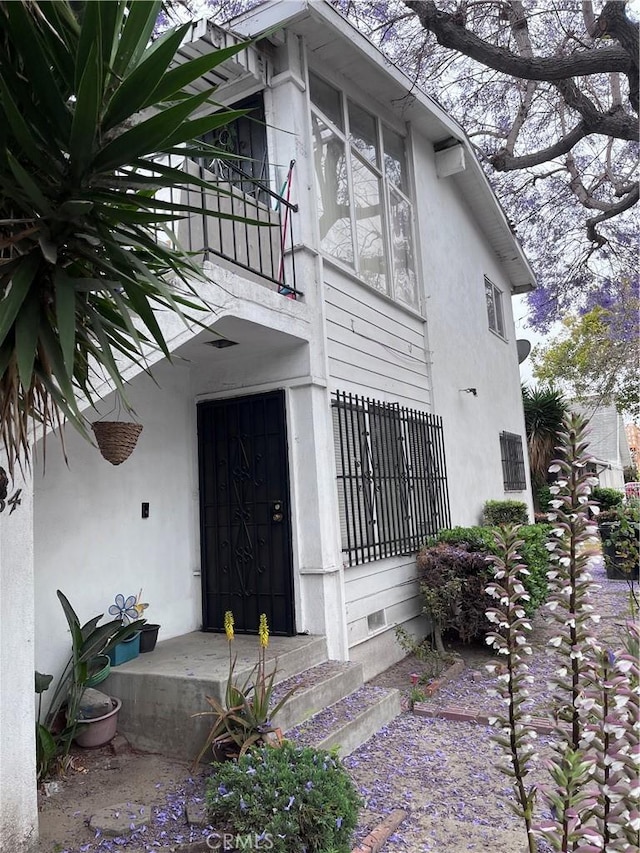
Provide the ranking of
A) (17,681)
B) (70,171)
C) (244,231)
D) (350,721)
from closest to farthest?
(70,171), (17,681), (350,721), (244,231)

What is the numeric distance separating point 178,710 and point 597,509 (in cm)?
325

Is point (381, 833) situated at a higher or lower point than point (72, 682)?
lower

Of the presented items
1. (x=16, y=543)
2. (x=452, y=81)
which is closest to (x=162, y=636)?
(x=16, y=543)

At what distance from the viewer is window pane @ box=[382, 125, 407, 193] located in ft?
26.0

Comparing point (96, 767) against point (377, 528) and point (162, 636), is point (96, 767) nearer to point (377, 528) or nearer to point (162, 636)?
point (162, 636)

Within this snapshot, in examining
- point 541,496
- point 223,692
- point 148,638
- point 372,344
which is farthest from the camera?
point 541,496

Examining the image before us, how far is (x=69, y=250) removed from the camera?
2531mm

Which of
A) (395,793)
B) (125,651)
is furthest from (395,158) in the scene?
(395,793)

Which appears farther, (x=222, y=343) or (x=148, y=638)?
(x=222, y=343)

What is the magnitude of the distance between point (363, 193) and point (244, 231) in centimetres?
235

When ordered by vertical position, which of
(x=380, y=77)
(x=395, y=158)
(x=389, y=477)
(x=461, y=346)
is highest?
(x=380, y=77)

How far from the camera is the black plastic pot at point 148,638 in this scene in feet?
16.1

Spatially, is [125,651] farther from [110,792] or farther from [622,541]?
[622,541]

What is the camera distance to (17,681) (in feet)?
9.55
